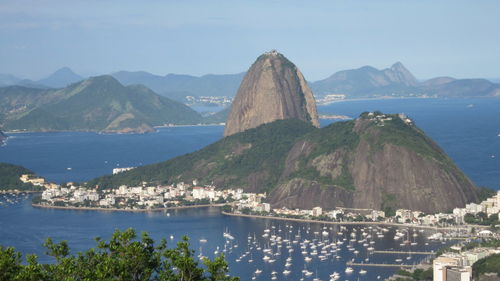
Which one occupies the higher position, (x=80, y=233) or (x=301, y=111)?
(x=301, y=111)

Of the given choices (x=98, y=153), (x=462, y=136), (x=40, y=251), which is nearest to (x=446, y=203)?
(x=40, y=251)

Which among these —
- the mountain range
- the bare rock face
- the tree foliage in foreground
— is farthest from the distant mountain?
the tree foliage in foreground

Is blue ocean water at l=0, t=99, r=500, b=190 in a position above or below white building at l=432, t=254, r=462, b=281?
above

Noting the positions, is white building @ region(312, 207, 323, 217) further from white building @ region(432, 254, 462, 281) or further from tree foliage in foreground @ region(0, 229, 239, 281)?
tree foliage in foreground @ region(0, 229, 239, 281)

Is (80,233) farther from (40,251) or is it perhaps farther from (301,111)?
(301,111)

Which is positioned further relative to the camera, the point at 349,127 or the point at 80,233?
the point at 349,127

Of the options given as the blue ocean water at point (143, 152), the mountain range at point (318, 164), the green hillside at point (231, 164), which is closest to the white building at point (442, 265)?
the mountain range at point (318, 164)

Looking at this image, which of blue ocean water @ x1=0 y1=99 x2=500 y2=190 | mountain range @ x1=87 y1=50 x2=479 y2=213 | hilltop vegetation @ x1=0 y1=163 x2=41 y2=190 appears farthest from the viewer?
blue ocean water @ x1=0 y1=99 x2=500 y2=190
